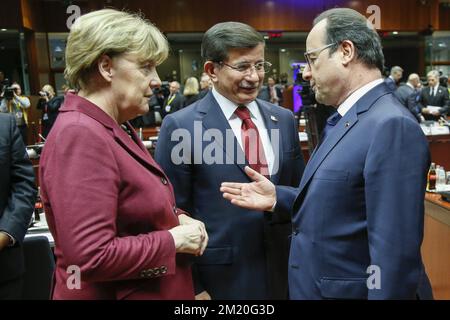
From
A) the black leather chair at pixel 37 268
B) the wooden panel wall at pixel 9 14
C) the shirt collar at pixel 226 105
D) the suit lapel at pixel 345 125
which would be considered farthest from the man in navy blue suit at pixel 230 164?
the wooden panel wall at pixel 9 14

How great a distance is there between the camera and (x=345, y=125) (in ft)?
4.09

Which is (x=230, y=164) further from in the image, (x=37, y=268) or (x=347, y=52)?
(x=37, y=268)

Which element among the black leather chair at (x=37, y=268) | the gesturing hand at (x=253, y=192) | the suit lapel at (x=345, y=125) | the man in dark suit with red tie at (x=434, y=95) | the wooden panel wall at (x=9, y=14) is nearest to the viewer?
the suit lapel at (x=345, y=125)

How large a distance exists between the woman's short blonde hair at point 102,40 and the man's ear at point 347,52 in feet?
1.82

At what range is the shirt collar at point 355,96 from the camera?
127 cm

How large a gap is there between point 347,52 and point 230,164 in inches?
23.2

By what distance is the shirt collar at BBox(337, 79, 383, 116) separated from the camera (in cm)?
127

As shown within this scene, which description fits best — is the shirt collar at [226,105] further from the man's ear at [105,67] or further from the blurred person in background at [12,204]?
the blurred person in background at [12,204]

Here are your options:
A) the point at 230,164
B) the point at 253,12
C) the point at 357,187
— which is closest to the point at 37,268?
the point at 230,164

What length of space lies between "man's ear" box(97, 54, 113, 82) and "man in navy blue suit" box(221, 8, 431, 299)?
0.57 meters
